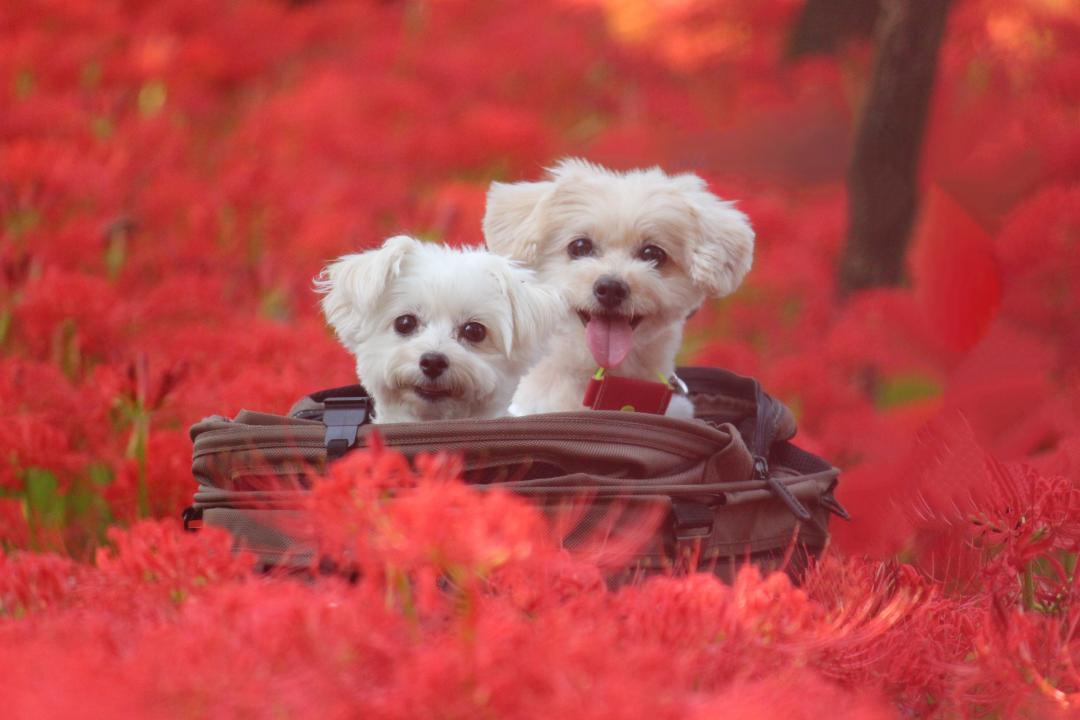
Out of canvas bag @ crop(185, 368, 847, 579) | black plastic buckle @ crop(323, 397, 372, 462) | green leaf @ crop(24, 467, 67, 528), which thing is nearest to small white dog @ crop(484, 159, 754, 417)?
canvas bag @ crop(185, 368, 847, 579)

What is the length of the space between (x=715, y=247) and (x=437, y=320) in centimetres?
74

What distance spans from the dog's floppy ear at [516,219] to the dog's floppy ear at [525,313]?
0.30m

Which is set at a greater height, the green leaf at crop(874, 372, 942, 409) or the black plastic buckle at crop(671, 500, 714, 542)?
the green leaf at crop(874, 372, 942, 409)

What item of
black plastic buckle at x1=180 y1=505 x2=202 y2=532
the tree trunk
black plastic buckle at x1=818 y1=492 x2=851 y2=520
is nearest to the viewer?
black plastic buckle at x1=180 y1=505 x2=202 y2=532

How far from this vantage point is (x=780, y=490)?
2.47 meters

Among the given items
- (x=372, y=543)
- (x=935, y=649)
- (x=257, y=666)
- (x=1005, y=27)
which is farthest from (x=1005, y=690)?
(x=1005, y=27)

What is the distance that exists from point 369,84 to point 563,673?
199 inches

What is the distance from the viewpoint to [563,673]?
1.47 m

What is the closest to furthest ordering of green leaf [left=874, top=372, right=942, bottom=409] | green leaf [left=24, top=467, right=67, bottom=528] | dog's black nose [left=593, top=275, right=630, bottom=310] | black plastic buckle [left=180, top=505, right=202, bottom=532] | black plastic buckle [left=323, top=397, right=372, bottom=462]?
1. black plastic buckle [left=323, top=397, right=372, bottom=462]
2. black plastic buckle [left=180, top=505, right=202, bottom=532]
3. dog's black nose [left=593, top=275, right=630, bottom=310]
4. green leaf [left=24, top=467, right=67, bottom=528]
5. green leaf [left=874, top=372, right=942, bottom=409]

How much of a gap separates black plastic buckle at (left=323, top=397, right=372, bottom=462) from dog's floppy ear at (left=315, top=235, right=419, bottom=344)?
0.22m

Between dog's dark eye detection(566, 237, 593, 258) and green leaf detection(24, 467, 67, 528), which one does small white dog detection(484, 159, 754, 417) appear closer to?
dog's dark eye detection(566, 237, 593, 258)

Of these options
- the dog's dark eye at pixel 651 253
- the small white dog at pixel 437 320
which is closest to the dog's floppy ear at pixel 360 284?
the small white dog at pixel 437 320

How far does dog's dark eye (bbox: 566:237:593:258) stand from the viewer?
2926 mm

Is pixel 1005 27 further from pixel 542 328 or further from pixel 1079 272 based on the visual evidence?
pixel 542 328
